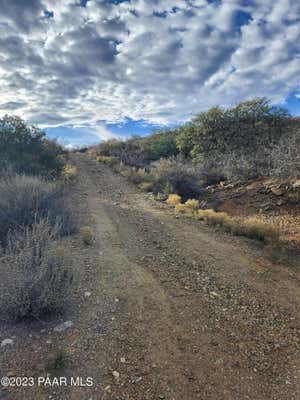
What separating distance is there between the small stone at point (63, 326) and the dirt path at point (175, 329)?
0.21ft

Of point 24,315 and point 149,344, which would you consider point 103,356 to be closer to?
point 149,344

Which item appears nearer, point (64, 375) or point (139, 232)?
point (64, 375)

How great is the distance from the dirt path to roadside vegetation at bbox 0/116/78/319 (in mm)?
312

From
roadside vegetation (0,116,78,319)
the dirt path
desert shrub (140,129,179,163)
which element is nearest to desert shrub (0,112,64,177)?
roadside vegetation (0,116,78,319)

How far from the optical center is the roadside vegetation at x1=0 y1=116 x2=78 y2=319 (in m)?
2.94

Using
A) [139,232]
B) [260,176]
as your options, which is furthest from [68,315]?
[260,176]

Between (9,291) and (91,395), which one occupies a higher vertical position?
(9,291)

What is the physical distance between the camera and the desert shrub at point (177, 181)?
1195cm

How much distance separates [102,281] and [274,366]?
2519 millimetres

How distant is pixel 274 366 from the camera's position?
2.61 metres

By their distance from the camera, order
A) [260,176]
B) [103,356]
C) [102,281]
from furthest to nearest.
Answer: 1. [260,176]
2. [102,281]
3. [103,356]

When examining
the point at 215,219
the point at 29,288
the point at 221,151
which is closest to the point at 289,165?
the point at 215,219

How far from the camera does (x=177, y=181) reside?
12383 mm

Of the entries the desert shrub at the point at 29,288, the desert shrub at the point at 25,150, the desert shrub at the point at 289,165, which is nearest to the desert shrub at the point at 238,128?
the desert shrub at the point at 289,165
